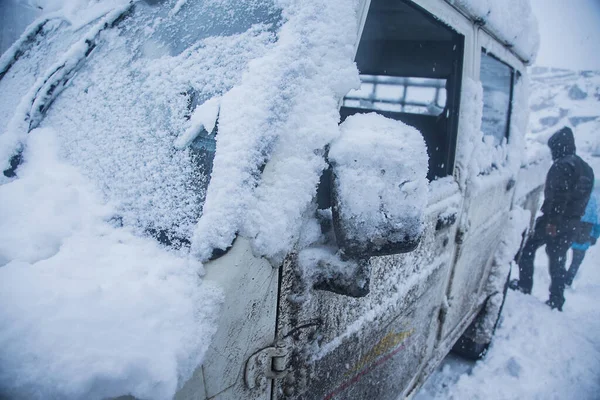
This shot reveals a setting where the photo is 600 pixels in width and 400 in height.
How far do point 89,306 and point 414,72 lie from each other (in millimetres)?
3014

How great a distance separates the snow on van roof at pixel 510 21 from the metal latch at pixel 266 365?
1.47m

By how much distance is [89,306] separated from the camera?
60 centimetres

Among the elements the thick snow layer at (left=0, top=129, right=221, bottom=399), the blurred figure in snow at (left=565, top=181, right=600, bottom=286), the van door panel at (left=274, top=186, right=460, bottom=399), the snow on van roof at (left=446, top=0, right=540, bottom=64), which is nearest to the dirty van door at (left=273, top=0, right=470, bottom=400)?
the van door panel at (left=274, top=186, right=460, bottom=399)

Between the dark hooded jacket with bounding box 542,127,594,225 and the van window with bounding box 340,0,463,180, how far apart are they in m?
2.05

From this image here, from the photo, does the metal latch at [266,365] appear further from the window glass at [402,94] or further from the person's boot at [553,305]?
the person's boot at [553,305]

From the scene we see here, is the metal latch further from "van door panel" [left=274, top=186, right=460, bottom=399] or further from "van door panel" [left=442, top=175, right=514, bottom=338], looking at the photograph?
"van door panel" [left=442, top=175, right=514, bottom=338]

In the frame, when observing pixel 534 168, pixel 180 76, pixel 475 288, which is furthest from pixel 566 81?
pixel 180 76

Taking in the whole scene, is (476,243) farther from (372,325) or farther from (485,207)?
(372,325)

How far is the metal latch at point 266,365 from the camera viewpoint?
0.81m

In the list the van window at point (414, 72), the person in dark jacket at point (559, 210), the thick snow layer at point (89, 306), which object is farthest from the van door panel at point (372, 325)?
the person in dark jacket at point (559, 210)

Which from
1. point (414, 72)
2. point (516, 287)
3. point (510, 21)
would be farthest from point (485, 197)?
point (516, 287)

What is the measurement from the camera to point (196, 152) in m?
0.83

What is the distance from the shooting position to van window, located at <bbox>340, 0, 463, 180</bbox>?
1.70m

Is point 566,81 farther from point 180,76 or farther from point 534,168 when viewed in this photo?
point 180,76
